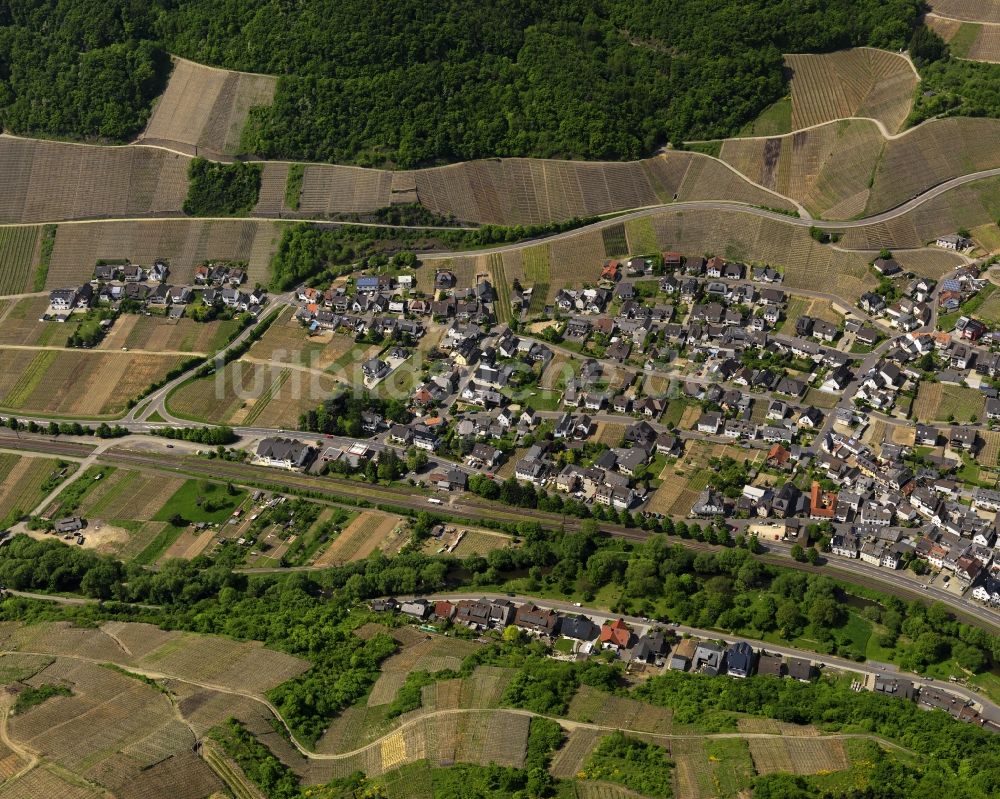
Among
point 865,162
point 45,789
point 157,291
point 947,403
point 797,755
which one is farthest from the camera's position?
point 865,162

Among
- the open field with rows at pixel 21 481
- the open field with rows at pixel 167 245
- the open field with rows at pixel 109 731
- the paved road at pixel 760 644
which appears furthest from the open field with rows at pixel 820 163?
the open field with rows at pixel 109 731

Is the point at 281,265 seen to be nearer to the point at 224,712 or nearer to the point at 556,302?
the point at 556,302

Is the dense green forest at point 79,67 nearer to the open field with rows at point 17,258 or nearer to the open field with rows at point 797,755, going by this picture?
the open field with rows at point 17,258

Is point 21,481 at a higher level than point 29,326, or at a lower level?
lower

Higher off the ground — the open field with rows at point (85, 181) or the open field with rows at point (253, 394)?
the open field with rows at point (85, 181)

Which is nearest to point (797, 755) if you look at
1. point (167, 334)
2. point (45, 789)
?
point (45, 789)

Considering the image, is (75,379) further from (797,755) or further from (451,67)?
(797,755)

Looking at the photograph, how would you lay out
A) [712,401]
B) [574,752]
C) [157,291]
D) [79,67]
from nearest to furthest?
[574,752] < [712,401] < [157,291] < [79,67]
